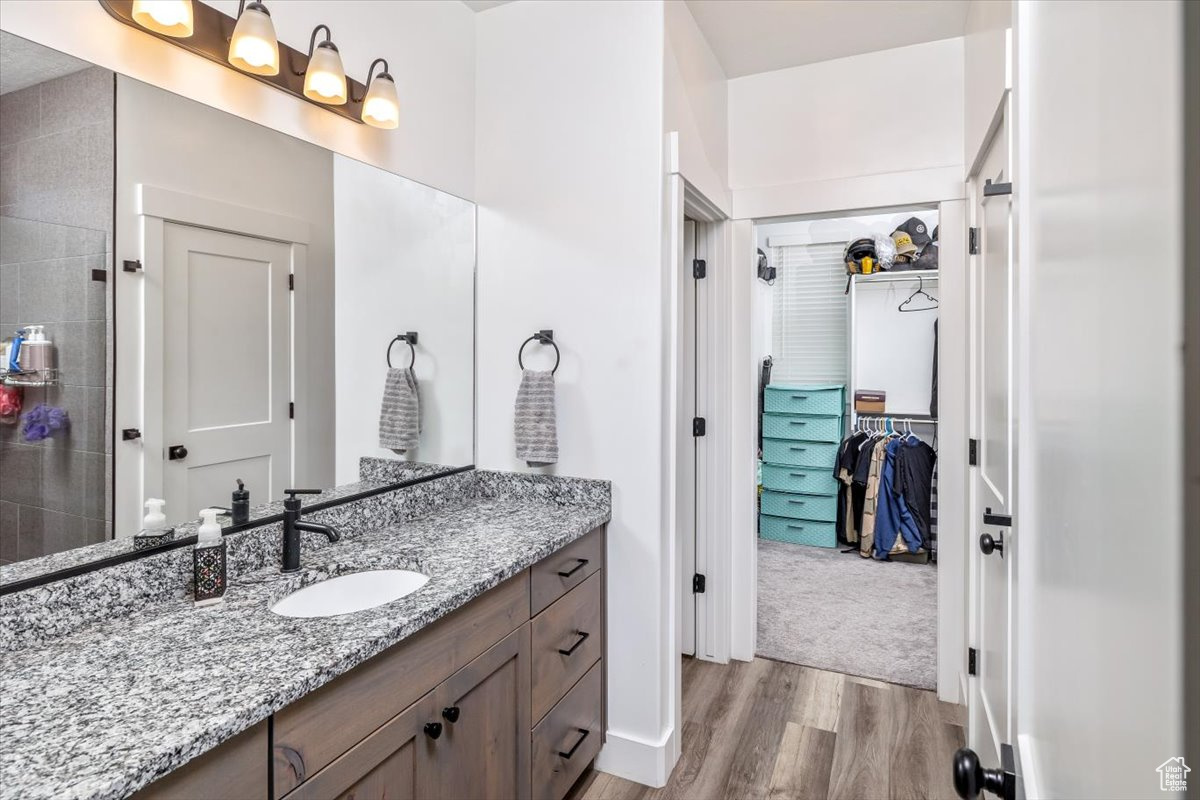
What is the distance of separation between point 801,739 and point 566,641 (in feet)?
3.51

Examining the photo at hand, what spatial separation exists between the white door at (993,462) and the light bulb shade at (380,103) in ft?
5.51

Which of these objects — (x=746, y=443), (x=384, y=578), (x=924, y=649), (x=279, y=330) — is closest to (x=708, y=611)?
(x=746, y=443)

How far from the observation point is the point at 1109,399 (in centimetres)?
33

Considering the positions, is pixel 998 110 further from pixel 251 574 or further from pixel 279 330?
pixel 251 574

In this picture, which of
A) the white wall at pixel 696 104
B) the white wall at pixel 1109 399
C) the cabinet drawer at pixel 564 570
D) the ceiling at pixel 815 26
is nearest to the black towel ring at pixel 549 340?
the cabinet drawer at pixel 564 570

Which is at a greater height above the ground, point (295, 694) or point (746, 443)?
point (746, 443)

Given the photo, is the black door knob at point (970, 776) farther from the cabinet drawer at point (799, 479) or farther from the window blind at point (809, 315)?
the window blind at point (809, 315)

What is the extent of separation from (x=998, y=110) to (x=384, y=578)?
202 centimetres

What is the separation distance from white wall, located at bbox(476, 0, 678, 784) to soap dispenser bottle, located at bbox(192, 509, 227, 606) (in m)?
1.11

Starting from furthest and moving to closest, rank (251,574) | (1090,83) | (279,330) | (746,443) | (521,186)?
1. (746,443)
2. (521,186)
3. (279,330)
4. (251,574)
5. (1090,83)

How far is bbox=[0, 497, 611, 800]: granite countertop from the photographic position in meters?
0.79

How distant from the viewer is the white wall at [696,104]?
2158 millimetres

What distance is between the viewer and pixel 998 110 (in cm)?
172

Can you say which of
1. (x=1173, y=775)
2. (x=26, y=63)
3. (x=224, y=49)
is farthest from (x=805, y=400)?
(x=1173, y=775)
